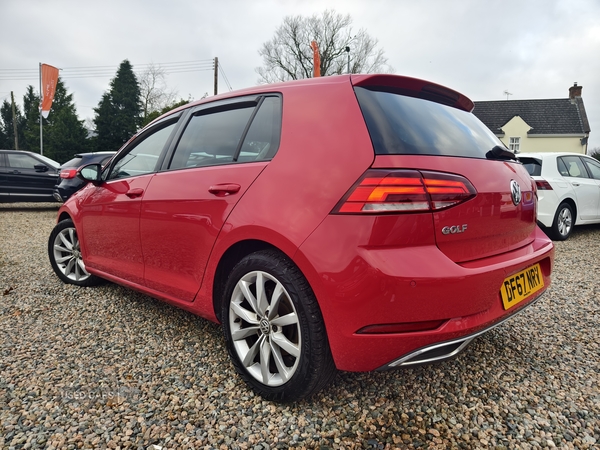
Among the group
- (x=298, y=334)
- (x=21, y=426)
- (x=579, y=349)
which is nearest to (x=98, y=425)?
(x=21, y=426)

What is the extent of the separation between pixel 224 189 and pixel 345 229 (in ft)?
2.56

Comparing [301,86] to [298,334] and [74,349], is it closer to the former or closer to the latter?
[298,334]

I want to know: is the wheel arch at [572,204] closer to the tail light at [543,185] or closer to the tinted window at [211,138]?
the tail light at [543,185]

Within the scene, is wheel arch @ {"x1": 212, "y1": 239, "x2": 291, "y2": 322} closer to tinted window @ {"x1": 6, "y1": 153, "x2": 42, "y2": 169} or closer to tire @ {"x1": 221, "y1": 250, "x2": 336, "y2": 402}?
tire @ {"x1": 221, "y1": 250, "x2": 336, "y2": 402}

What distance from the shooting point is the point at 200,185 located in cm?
225

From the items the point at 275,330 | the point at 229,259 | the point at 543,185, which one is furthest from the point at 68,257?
the point at 543,185

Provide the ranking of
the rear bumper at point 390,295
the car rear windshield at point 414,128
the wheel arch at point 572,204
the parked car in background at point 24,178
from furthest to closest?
the parked car in background at point 24,178
the wheel arch at point 572,204
the car rear windshield at point 414,128
the rear bumper at point 390,295

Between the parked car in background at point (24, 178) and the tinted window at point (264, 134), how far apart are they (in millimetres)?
10236

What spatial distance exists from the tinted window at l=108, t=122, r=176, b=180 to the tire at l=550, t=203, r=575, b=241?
19.9ft

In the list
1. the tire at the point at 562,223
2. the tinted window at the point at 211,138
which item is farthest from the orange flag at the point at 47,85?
the tire at the point at 562,223

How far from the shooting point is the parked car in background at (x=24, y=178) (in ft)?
34.3

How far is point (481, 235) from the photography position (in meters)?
1.76

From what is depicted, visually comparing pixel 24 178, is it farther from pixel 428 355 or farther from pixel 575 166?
pixel 575 166

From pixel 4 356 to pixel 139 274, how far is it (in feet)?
2.91
